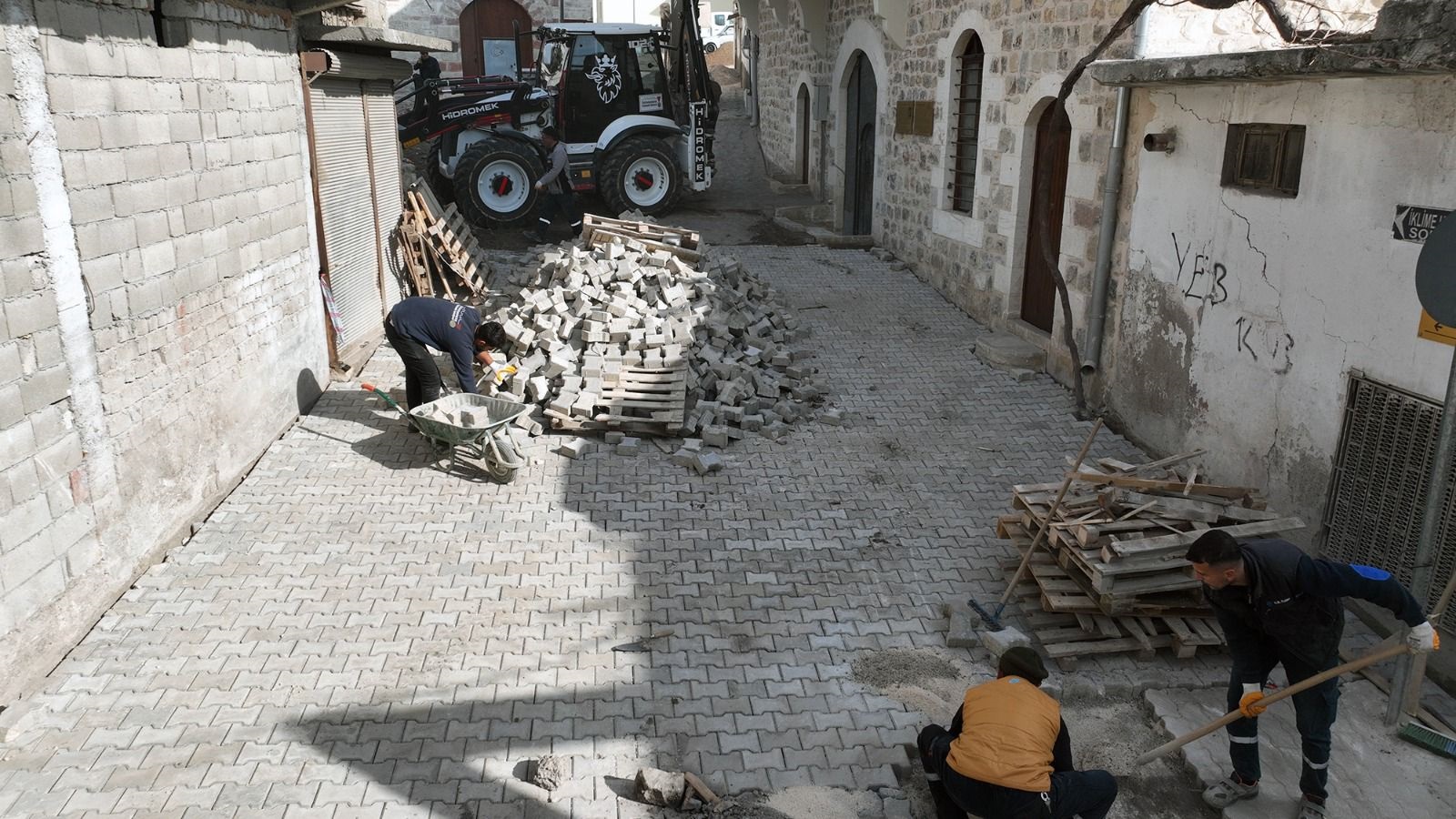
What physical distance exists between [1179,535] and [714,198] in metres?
16.7

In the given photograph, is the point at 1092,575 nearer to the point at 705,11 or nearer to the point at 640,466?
the point at 640,466

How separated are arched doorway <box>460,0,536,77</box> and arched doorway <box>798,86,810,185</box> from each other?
7.96 m

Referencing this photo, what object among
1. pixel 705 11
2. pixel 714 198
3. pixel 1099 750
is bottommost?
pixel 1099 750

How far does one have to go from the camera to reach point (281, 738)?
15.8 feet

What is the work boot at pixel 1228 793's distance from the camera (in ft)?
14.8

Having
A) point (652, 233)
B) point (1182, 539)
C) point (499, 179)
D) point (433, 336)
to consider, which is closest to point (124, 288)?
point (433, 336)

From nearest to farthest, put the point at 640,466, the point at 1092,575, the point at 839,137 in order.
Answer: the point at 1092,575 → the point at 640,466 → the point at 839,137

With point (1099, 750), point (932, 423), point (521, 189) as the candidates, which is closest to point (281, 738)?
point (1099, 750)

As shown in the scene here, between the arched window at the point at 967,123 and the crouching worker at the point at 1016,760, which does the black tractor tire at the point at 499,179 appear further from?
the crouching worker at the point at 1016,760

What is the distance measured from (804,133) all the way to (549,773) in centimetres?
1820

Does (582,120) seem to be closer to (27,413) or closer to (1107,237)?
(1107,237)

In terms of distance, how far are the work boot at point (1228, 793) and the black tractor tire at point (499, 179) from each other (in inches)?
561

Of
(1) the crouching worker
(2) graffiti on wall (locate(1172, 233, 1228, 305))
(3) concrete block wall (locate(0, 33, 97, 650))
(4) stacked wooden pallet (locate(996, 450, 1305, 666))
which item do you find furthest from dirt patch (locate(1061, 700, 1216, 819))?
(3) concrete block wall (locate(0, 33, 97, 650))

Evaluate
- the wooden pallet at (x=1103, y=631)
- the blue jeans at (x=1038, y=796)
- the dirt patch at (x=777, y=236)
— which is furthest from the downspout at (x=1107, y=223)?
the dirt patch at (x=777, y=236)
